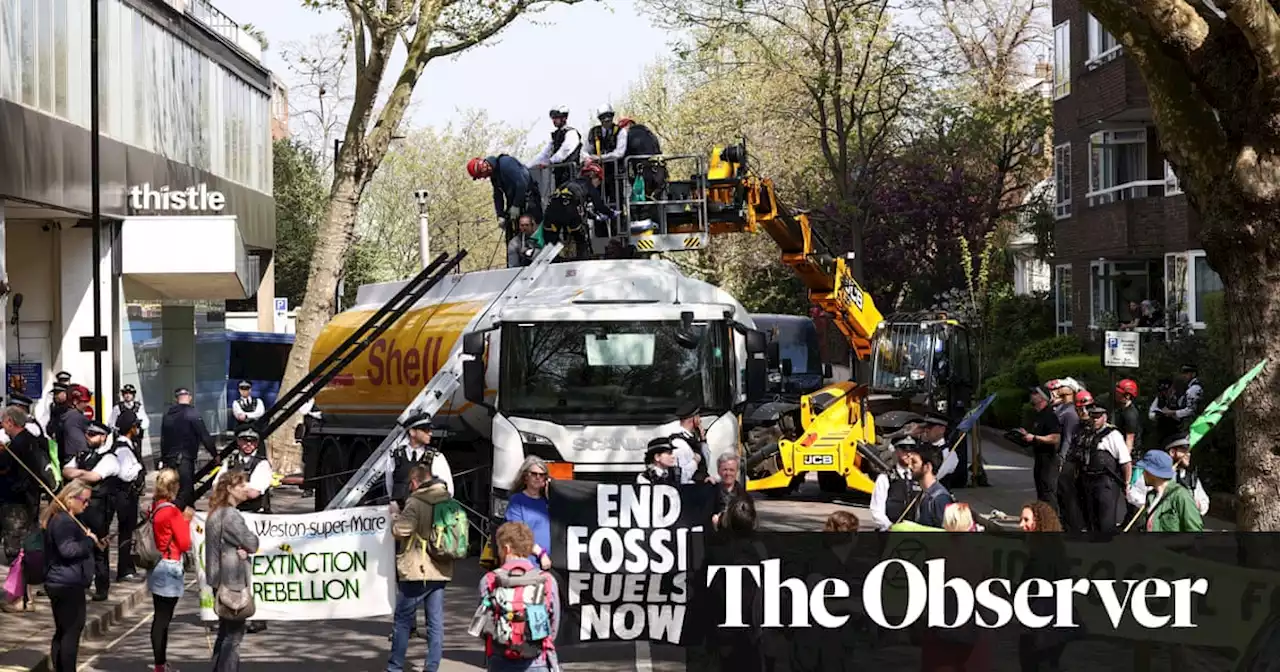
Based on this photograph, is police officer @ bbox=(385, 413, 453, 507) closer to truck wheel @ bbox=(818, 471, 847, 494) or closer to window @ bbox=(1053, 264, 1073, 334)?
truck wheel @ bbox=(818, 471, 847, 494)

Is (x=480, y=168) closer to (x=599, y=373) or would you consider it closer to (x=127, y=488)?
(x=599, y=373)

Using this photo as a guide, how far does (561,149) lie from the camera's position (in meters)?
22.1

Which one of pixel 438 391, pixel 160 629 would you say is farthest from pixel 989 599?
pixel 438 391

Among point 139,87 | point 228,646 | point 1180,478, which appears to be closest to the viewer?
point 228,646

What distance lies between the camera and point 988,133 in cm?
5950

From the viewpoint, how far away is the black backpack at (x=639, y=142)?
22250mm

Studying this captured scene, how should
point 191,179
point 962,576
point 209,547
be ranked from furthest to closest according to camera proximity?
point 191,179 → point 209,547 → point 962,576

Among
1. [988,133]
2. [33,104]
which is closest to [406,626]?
[33,104]

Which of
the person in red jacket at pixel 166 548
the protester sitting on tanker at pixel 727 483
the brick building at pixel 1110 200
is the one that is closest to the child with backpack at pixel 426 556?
the person in red jacket at pixel 166 548

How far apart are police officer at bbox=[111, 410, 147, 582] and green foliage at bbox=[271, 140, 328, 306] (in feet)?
157

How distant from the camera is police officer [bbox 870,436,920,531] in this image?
43.8 ft

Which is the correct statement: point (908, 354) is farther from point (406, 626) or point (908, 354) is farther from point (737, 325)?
point (406, 626)

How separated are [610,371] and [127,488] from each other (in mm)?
4937

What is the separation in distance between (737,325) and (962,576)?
902 cm
